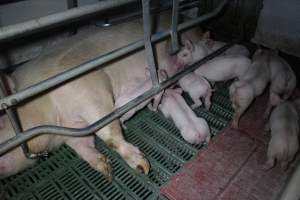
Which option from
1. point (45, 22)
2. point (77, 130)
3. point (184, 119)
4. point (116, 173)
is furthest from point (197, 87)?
point (45, 22)

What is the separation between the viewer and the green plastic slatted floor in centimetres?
154

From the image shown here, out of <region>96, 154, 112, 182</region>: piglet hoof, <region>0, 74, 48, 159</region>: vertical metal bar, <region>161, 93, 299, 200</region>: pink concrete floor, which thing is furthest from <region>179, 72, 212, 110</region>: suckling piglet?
<region>0, 74, 48, 159</region>: vertical metal bar

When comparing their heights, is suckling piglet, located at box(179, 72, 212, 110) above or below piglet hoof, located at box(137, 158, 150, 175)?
above

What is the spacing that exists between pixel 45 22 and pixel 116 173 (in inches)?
38.9

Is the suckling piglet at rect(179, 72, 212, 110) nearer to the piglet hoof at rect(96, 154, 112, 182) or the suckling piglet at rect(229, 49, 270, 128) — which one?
the suckling piglet at rect(229, 49, 270, 128)

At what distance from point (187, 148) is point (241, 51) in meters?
1.02

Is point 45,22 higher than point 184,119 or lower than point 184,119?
higher

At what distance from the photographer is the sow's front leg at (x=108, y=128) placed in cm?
160

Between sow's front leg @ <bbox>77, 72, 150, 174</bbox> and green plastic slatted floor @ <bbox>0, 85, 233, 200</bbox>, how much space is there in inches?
4.2

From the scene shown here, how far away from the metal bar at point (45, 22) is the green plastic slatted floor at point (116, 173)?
2.96ft

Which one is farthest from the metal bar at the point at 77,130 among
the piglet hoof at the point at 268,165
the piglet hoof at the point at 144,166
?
the piglet hoof at the point at 268,165

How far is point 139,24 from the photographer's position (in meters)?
2.34

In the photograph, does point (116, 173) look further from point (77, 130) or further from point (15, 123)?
point (15, 123)

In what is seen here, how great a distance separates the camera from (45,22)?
1053mm
